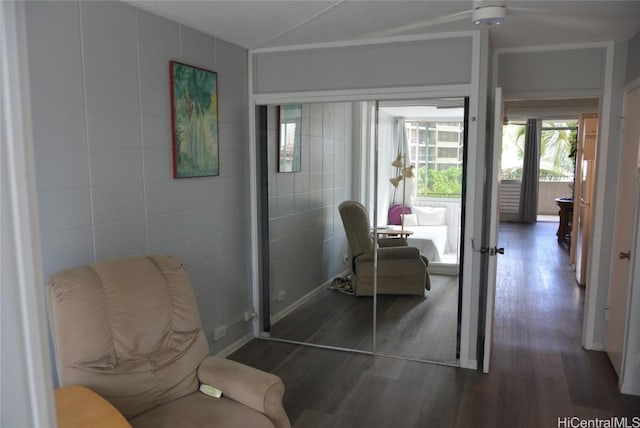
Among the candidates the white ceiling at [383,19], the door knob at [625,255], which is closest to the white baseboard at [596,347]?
the door knob at [625,255]

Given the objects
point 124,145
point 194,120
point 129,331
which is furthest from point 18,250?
point 194,120

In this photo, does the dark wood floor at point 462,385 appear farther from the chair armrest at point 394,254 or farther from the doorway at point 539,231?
the chair armrest at point 394,254

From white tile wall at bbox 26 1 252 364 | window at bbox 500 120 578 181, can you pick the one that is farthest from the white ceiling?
window at bbox 500 120 578 181

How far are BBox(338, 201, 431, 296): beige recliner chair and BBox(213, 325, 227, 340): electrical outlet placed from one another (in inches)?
43.1

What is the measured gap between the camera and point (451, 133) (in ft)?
11.6

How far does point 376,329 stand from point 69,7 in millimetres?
2936

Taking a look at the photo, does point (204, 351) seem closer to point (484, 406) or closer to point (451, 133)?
point (484, 406)

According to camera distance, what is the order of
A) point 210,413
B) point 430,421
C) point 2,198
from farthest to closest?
point 430,421
point 210,413
point 2,198

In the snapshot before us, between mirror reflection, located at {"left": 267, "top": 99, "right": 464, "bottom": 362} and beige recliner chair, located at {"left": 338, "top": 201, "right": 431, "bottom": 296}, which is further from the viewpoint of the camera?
beige recliner chair, located at {"left": 338, "top": 201, "right": 431, "bottom": 296}

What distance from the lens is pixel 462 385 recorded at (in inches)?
129

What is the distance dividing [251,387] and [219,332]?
150 cm

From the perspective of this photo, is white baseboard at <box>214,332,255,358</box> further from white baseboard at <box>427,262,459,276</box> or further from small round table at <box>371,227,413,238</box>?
white baseboard at <box>427,262,459,276</box>

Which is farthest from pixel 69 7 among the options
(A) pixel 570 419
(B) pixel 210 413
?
(A) pixel 570 419

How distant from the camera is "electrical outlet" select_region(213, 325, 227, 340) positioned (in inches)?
141
